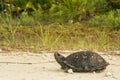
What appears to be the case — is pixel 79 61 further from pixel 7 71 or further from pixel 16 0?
pixel 16 0

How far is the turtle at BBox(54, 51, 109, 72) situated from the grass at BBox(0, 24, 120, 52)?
5.83 feet

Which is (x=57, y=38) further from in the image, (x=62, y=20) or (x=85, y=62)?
(x=85, y=62)

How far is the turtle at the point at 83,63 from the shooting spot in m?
5.45

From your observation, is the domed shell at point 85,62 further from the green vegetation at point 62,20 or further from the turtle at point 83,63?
the green vegetation at point 62,20

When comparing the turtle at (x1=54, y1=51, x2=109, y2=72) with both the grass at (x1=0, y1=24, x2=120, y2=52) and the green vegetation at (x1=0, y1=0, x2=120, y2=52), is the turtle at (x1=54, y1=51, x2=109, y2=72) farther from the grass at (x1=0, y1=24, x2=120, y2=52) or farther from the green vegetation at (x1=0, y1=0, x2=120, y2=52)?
the green vegetation at (x1=0, y1=0, x2=120, y2=52)

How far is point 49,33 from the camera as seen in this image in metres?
9.44

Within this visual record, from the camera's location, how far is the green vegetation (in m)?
9.34

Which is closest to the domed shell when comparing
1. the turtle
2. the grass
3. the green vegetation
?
the turtle

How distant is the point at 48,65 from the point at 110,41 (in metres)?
3.07

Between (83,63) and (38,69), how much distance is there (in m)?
0.59

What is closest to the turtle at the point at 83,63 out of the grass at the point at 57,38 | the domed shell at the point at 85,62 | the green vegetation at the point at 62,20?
the domed shell at the point at 85,62

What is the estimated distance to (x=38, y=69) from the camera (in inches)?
225

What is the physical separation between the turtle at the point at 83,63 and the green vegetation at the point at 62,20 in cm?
316

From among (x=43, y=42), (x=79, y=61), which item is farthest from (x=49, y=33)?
(x=79, y=61)
